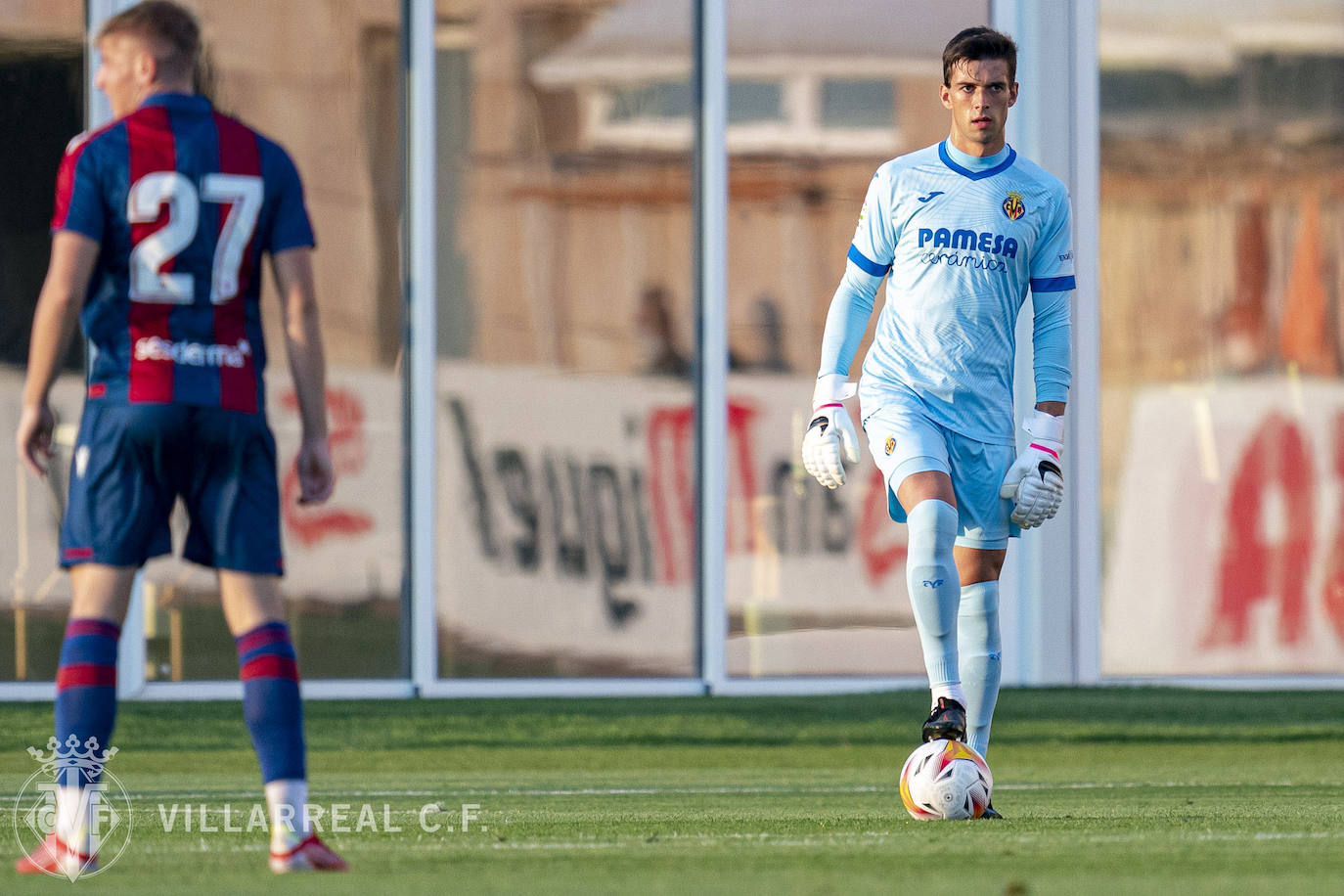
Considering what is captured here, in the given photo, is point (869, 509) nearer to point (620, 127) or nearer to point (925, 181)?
point (620, 127)

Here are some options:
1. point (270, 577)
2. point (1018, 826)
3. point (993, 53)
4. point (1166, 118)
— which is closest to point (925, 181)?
point (993, 53)

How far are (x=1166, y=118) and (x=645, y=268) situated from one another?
310 centimetres

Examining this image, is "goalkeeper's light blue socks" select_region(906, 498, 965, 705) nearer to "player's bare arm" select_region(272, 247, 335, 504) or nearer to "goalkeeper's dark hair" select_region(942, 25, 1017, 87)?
"goalkeeper's dark hair" select_region(942, 25, 1017, 87)

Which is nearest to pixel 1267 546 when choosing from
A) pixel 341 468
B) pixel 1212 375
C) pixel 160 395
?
pixel 1212 375

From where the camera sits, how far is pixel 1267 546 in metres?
12.2

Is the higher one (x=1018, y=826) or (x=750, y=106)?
(x=750, y=106)

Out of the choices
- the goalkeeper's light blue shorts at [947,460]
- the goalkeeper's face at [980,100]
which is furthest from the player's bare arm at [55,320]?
the goalkeeper's face at [980,100]

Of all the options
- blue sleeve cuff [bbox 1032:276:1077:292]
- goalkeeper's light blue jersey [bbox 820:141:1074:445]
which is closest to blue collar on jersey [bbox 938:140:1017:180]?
goalkeeper's light blue jersey [bbox 820:141:1074:445]

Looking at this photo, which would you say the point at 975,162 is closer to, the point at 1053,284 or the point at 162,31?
the point at 1053,284

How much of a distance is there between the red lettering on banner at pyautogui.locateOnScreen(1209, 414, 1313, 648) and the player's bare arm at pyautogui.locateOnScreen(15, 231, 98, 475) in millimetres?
9102

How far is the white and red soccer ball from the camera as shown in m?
5.42

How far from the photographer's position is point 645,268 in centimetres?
1182

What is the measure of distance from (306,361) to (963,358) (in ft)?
6.88

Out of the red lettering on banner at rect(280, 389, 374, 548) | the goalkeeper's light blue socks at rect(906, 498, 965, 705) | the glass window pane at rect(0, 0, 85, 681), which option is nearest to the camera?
Answer: the goalkeeper's light blue socks at rect(906, 498, 965, 705)
